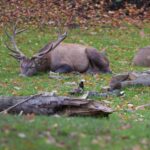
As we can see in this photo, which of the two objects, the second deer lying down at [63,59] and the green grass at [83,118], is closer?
the green grass at [83,118]

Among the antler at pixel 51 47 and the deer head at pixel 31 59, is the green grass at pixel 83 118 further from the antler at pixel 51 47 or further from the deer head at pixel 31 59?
the antler at pixel 51 47

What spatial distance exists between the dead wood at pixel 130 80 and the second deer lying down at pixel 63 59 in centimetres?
328

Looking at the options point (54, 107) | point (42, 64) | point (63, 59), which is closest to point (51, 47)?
point (42, 64)

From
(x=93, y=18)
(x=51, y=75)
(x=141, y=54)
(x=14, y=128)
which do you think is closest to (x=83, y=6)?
(x=93, y=18)

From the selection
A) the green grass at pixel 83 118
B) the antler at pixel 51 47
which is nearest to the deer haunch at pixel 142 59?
the green grass at pixel 83 118

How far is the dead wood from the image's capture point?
13883 millimetres

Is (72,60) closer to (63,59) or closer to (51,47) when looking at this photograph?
(63,59)

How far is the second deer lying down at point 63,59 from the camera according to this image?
1741 centimetres

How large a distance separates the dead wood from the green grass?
8.2 inches

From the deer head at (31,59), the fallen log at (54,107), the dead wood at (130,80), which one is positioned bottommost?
the deer head at (31,59)

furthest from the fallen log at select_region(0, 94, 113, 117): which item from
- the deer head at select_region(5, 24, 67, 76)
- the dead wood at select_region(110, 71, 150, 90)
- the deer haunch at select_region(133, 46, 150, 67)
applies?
the deer haunch at select_region(133, 46, 150, 67)

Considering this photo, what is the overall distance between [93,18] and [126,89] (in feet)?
37.4

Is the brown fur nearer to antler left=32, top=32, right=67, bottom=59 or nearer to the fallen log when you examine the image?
antler left=32, top=32, right=67, bottom=59

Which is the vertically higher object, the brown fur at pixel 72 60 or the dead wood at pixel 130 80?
the dead wood at pixel 130 80
